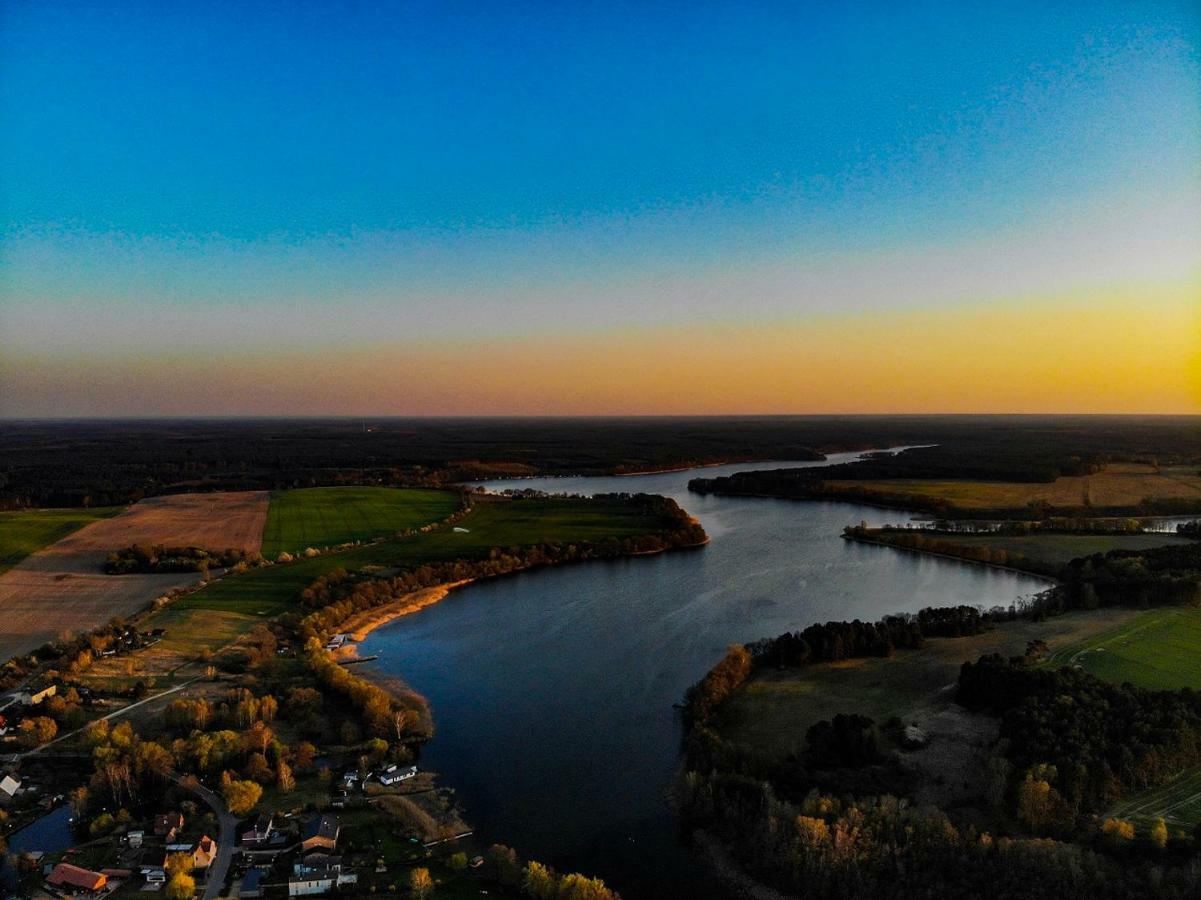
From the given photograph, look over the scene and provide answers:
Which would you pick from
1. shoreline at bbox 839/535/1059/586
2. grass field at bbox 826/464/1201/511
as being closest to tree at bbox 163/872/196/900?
shoreline at bbox 839/535/1059/586

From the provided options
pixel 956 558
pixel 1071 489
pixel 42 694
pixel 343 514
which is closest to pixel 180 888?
pixel 42 694

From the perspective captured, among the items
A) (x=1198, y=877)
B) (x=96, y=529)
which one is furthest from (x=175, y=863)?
(x=96, y=529)

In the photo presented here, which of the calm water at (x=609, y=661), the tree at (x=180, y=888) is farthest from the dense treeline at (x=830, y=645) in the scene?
the tree at (x=180, y=888)

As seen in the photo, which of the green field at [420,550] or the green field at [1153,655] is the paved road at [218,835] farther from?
the green field at [1153,655]

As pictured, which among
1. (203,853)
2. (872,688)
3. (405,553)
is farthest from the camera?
(405,553)

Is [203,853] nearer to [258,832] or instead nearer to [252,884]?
[258,832]

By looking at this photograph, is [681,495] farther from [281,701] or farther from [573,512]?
[281,701]
